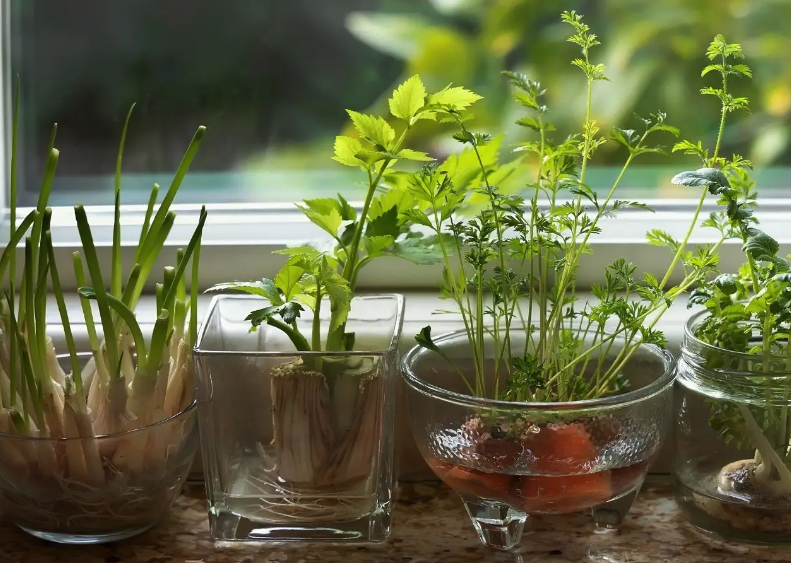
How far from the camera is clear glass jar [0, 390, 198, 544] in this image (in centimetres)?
74

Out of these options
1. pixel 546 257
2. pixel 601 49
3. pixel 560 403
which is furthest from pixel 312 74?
pixel 560 403

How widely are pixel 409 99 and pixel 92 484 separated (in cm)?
39

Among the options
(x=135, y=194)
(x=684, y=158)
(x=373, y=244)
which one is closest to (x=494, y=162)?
(x=373, y=244)

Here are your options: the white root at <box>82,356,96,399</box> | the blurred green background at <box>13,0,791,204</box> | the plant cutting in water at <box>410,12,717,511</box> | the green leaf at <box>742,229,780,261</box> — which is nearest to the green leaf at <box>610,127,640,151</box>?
the plant cutting in water at <box>410,12,717,511</box>

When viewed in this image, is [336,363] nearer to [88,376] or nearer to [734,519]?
[88,376]

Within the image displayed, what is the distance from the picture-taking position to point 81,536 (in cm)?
77

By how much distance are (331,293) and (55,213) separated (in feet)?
1.58

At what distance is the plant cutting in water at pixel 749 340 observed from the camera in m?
0.70

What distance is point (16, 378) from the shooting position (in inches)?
29.1

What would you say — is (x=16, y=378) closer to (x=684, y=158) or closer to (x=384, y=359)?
(x=384, y=359)

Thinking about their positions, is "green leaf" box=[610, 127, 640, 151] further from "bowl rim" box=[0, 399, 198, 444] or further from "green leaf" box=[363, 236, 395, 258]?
"bowl rim" box=[0, 399, 198, 444]

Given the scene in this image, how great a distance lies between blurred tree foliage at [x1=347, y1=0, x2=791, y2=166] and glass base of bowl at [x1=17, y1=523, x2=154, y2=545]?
0.54 m

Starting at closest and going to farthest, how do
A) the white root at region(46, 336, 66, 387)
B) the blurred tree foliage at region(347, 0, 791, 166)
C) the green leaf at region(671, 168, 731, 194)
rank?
the green leaf at region(671, 168, 731, 194) → the white root at region(46, 336, 66, 387) → the blurred tree foliage at region(347, 0, 791, 166)

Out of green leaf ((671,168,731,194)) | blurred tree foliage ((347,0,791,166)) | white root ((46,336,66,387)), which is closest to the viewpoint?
green leaf ((671,168,731,194))
